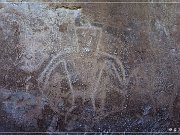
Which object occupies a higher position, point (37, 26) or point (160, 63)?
point (37, 26)

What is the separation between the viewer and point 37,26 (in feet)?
9.59

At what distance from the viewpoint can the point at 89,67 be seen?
2938 mm

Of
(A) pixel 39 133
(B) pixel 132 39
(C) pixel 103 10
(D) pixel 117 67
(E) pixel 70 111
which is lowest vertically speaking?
(A) pixel 39 133

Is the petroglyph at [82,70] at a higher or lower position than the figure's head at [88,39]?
lower

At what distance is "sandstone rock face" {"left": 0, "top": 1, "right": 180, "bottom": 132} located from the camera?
9.53 ft

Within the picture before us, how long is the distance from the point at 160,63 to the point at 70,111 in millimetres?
825

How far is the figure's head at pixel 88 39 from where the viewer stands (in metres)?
2.91

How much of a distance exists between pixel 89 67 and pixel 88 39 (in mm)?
225

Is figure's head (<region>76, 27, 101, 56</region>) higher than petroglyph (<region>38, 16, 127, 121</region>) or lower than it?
higher

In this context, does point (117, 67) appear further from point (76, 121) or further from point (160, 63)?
point (76, 121)

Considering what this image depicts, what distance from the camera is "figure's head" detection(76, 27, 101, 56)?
2914 millimetres

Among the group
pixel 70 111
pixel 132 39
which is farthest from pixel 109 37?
pixel 70 111

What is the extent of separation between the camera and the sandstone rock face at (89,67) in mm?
2906

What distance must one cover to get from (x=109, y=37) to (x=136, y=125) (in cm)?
75
